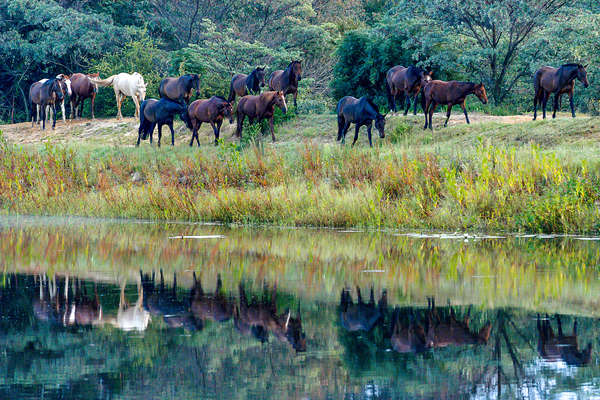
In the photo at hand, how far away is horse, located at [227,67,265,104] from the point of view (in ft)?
107

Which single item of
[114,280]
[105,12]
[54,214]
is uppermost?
[105,12]

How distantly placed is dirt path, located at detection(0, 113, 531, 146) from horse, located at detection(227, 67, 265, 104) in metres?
1.24

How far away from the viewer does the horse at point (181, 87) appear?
110 feet

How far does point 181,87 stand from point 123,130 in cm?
448

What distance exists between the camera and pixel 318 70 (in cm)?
4675

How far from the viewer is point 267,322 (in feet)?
27.6

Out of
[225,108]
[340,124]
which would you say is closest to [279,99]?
[225,108]

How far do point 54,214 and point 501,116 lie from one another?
1534 centimetres

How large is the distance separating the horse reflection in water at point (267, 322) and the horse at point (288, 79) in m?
22.6

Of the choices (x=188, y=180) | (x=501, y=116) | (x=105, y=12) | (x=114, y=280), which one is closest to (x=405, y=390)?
(x=114, y=280)

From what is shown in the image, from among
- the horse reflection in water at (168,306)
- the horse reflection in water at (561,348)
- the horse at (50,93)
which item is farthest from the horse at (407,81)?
the horse reflection in water at (561,348)

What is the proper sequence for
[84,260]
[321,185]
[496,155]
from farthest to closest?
[321,185] < [496,155] < [84,260]

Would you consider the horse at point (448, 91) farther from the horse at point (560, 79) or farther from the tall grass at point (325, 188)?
the tall grass at point (325, 188)

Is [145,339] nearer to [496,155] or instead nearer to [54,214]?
[496,155]
